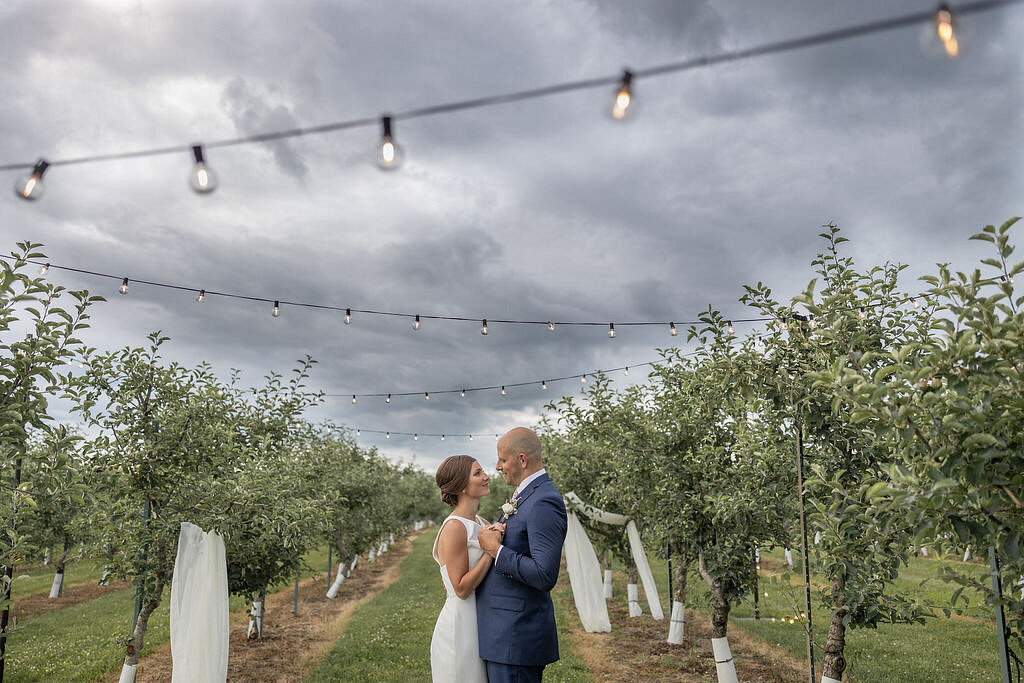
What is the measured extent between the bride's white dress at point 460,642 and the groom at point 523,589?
70 millimetres

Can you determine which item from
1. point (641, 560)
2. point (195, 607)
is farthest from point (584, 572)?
point (195, 607)

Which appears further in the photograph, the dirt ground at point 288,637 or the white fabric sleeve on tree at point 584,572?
the white fabric sleeve on tree at point 584,572

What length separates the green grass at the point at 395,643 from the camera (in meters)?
11.2

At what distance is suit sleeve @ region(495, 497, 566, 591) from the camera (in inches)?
140

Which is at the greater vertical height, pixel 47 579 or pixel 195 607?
pixel 195 607

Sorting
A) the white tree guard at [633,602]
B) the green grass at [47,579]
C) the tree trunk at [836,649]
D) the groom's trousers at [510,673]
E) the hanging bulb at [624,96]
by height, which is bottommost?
the green grass at [47,579]

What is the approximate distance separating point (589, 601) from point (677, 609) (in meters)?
2.12

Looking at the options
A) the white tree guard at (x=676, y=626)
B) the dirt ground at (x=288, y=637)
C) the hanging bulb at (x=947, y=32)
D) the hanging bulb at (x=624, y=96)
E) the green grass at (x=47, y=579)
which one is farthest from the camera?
the green grass at (x=47, y=579)

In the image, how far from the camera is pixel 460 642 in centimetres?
385

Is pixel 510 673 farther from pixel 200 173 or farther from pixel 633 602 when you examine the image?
pixel 633 602

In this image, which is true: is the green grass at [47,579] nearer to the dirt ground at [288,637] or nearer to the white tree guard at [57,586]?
the white tree guard at [57,586]

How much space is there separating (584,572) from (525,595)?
9.37 metres

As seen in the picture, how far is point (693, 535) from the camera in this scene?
10156 millimetres

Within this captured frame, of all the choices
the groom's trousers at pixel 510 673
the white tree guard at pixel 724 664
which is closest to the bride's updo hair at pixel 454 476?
the groom's trousers at pixel 510 673
